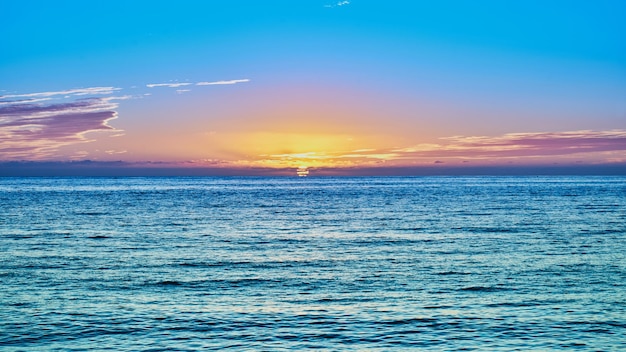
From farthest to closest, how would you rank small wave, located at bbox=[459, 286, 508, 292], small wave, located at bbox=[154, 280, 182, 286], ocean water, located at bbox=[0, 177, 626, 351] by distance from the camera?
1. small wave, located at bbox=[154, 280, 182, 286]
2. small wave, located at bbox=[459, 286, 508, 292]
3. ocean water, located at bbox=[0, 177, 626, 351]

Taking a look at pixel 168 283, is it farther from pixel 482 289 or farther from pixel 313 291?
pixel 482 289

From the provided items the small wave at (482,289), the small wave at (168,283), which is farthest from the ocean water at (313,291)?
the small wave at (482,289)

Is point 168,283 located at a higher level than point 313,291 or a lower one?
higher

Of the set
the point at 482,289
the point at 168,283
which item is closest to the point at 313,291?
the point at 168,283

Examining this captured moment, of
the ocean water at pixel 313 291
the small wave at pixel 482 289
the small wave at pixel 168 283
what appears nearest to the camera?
the ocean water at pixel 313 291

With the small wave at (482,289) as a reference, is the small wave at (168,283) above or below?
above

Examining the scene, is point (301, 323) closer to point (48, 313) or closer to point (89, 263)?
point (48, 313)

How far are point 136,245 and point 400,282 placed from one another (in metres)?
20.0

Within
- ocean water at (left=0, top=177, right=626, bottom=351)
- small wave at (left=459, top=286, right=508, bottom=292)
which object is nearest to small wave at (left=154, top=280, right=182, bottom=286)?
ocean water at (left=0, top=177, right=626, bottom=351)

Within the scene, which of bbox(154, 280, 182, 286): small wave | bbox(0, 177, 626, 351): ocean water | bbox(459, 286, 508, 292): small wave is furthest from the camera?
bbox(154, 280, 182, 286): small wave

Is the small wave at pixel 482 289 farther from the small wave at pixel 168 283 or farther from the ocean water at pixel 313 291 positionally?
the small wave at pixel 168 283

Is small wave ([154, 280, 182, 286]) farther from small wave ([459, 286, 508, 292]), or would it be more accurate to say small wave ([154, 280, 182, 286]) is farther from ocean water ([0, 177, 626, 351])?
small wave ([459, 286, 508, 292])

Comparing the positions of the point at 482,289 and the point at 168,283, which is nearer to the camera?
the point at 482,289

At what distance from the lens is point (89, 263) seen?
3145cm
